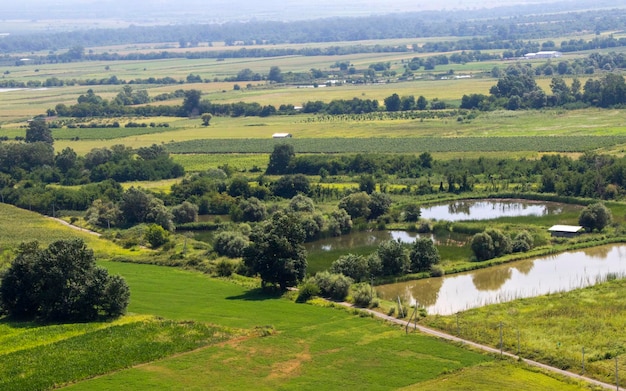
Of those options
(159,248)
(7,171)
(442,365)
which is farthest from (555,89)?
(442,365)

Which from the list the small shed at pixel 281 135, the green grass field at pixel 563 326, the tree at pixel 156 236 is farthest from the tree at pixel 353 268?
the small shed at pixel 281 135

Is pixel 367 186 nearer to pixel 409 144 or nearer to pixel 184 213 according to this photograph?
pixel 184 213

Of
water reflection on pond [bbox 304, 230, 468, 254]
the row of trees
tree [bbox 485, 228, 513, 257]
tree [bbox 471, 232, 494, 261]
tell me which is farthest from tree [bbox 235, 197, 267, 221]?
the row of trees

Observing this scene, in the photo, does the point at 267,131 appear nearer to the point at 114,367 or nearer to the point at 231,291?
the point at 231,291

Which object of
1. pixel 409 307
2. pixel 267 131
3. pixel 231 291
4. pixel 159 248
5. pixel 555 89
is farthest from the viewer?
pixel 555 89

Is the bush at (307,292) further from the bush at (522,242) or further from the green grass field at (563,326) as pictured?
the bush at (522,242)

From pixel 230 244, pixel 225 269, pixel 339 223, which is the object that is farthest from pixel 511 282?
pixel 230 244

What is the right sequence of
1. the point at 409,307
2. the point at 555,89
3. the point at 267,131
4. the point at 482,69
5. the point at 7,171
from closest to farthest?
1. the point at 409,307
2. the point at 7,171
3. the point at 267,131
4. the point at 555,89
5. the point at 482,69
